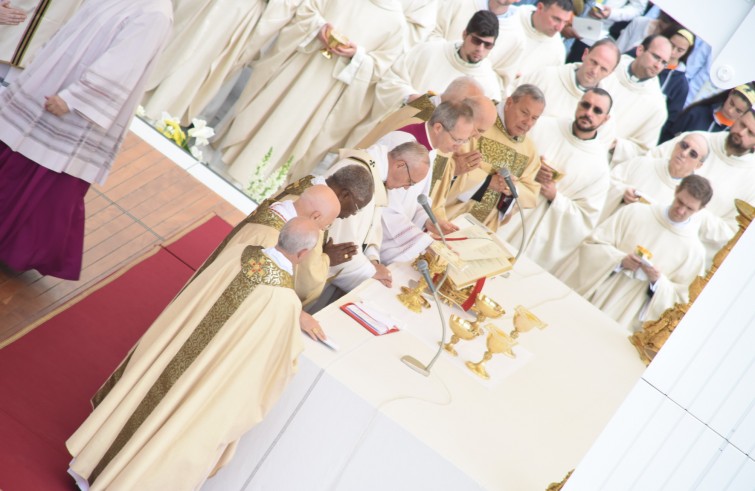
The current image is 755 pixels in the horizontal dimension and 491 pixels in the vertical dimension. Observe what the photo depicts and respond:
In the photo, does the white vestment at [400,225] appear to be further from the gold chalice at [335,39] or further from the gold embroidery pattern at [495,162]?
the gold chalice at [335,39]

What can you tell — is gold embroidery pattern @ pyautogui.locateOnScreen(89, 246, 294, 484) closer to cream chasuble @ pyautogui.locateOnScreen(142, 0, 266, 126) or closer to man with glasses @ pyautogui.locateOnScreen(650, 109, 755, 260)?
cream chasuble @ pyautogui.locateOnScreen(142, 0, 266, 126)

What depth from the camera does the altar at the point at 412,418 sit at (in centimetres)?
374

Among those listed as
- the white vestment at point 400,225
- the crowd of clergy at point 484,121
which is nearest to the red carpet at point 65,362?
the crowd of clergy at point 484,121

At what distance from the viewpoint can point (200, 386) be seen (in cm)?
365

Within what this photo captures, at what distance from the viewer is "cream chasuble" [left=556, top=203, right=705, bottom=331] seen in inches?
305

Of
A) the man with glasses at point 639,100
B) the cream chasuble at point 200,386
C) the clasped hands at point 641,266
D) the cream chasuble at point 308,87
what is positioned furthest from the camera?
the man with glasses at point 639,100

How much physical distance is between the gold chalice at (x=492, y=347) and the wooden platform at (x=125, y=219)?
85.9 inches

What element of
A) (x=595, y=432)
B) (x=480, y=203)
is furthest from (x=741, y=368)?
(x=480, y=203)

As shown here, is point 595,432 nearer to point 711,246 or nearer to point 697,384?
point 697,384

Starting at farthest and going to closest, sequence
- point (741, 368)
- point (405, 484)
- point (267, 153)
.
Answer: point (267, 153)
point (405, 484)
point (741, 368)

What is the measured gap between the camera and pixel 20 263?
4.89 metres

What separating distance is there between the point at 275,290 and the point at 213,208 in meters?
2.92

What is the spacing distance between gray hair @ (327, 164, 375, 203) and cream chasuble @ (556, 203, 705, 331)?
3.91 meters

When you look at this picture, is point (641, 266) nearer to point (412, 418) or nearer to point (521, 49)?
point (521, 49)
